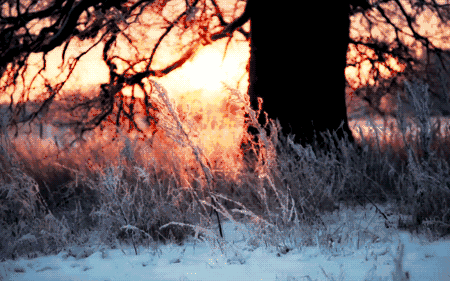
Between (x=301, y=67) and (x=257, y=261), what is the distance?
251cm

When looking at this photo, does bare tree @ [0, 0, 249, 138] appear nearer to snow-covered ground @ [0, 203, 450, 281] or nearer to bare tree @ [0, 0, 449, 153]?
bare tree @ [0, 0, 449, 153]

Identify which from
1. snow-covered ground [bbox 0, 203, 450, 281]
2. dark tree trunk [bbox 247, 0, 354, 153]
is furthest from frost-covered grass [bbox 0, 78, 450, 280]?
dark tree trunk [bbox 247, 0, 354, 153]

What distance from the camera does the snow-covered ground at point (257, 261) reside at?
6.19 ft

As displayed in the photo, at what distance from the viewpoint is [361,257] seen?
2.03 meters

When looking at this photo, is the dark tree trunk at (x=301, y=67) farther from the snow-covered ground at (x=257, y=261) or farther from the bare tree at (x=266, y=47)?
the snow-covered ground at (x=257, y=261)

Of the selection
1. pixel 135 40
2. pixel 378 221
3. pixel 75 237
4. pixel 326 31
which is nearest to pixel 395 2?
pixel 326 31

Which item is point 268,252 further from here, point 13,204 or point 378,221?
point 13,204

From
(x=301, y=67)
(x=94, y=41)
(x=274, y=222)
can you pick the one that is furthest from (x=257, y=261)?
(x=94, y=41)

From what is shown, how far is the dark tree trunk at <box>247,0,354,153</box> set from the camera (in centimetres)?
409

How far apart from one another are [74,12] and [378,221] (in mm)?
4430

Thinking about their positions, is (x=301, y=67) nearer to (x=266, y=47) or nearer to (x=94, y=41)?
(x=266, y=47)

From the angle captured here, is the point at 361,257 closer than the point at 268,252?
Yes

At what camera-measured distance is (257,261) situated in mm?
2109

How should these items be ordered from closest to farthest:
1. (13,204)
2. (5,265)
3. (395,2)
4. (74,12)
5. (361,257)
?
(361,257) → (5,265) → (13,204) → (74,12) → (395,2)
